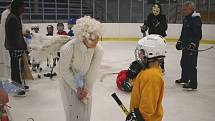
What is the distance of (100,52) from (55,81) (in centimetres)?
307

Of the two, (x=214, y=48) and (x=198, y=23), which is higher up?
(x=198, y=23)

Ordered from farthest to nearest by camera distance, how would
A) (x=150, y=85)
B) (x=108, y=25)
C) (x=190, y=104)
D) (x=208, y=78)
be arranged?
(x=108, y=25) < (x=208, y=78) < (x=190, y=104) < (x=150, y=85)

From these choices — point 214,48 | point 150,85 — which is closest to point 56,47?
point 150,85

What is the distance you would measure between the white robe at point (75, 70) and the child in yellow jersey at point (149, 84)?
1.99 ft

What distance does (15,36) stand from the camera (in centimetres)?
433

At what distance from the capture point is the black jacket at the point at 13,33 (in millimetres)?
4270

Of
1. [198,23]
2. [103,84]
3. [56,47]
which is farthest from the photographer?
[103,84]

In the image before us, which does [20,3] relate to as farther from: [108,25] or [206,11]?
[206,11]

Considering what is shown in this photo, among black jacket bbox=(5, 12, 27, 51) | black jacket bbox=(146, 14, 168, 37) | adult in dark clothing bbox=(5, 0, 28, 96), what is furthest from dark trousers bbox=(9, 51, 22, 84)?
black jacket bbox=(146, 14, 168, 37)

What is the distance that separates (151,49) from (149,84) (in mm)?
205

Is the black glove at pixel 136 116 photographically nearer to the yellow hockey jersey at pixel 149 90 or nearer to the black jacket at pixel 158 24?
the yellow hockey jersey at pixel 149 90

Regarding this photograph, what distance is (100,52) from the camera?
263 cm

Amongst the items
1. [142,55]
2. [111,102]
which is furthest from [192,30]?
[142,55]

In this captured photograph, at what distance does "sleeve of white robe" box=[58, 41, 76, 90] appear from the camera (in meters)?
2.46
